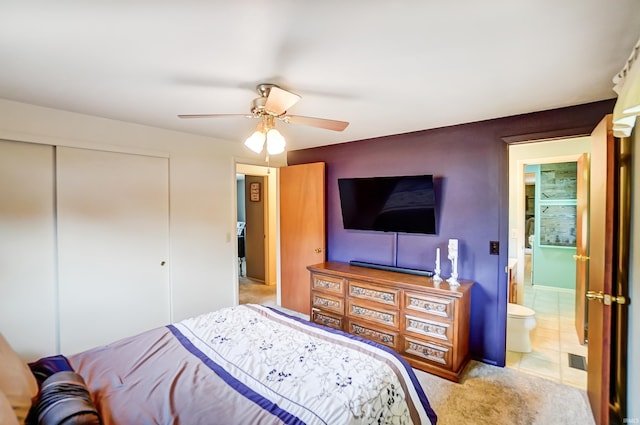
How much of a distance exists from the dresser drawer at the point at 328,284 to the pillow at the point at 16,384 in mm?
2354

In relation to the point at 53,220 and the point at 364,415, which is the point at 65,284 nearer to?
the point at 53,220

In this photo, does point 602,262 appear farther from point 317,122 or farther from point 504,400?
point 317,122

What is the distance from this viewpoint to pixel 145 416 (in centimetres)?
120

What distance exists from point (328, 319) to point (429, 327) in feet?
3.67

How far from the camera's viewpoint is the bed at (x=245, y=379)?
3.99 ft

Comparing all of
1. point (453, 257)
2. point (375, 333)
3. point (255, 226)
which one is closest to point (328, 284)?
point (375, 333)

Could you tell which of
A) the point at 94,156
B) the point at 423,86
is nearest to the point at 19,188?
the point at 94,156

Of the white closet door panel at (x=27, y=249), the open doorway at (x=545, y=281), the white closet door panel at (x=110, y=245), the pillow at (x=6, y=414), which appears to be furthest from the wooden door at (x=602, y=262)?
the white closet door panel at (x=27, y=249)

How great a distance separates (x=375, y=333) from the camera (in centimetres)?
288

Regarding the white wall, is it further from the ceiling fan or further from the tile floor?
the tile floor

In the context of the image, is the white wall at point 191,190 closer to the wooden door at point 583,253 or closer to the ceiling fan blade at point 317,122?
the ceiling fan blade at point 317,122

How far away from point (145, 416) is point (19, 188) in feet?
7.37

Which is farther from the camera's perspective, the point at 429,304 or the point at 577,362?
the point at 577,362

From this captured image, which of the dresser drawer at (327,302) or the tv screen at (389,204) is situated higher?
the tv screen at (389,204)
